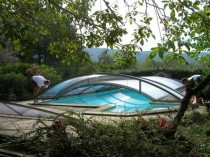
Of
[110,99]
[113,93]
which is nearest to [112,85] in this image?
[110,99]

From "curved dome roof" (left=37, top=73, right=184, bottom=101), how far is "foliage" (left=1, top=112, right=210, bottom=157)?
7230mm

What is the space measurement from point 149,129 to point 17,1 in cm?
369

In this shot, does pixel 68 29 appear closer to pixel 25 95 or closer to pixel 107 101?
pixel 107 101

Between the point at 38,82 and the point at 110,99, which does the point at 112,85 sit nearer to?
the point at 110,99

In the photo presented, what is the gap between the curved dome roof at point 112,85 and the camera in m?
11.5

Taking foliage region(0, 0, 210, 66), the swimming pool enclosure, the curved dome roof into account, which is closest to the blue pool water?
the swimming pool enclosure

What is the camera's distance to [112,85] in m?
13.4

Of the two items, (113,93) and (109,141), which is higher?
(109,141)

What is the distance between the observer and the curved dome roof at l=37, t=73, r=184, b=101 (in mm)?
11539

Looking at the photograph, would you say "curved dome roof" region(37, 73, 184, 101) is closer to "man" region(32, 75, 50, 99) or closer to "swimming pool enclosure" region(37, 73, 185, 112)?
"swimming pool enclosure" region(37, 73, 185, 112)

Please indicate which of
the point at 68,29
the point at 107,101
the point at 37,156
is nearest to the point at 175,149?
the point at 37,156

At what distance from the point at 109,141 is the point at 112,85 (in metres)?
9.85

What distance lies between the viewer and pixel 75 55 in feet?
19.5

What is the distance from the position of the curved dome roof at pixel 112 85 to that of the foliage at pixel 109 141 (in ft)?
23.7
